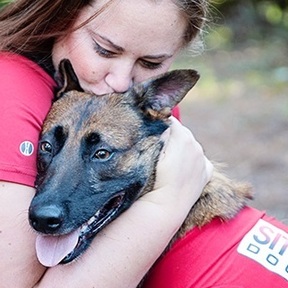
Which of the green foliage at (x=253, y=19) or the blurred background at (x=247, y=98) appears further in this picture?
the green foliage at (x=253, y=19)

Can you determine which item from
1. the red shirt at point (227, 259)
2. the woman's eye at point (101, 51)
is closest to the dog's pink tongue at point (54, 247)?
the red shirt at point (227, 259)

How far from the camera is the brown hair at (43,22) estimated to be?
3.59 m

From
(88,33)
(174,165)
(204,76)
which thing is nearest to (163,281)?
(174,165)

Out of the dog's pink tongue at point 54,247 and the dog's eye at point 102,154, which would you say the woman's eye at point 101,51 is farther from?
the dog's pink tongue at point 54,247

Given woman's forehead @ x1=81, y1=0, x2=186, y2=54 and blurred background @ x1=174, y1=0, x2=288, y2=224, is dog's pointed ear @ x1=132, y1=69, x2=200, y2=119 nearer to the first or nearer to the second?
woman's forehead @ x1=81, y1=0, x2=186, y2=54

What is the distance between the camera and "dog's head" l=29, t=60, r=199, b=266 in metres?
3.15

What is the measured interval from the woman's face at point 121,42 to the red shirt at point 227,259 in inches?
30.4

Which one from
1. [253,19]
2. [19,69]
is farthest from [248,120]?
[253,19]

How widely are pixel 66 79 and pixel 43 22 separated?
0.93 feet

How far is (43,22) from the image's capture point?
3666 millimetres

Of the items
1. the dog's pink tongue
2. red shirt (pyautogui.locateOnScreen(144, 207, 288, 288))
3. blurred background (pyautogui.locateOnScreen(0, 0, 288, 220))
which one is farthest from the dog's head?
blurred background (pyautogui.locateOnScreen(0, 0, 288, 220))

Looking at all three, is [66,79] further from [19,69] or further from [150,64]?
[150,64]

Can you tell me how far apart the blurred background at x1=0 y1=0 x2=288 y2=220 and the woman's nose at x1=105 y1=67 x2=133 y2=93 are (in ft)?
2.25

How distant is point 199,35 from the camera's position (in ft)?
13.1
